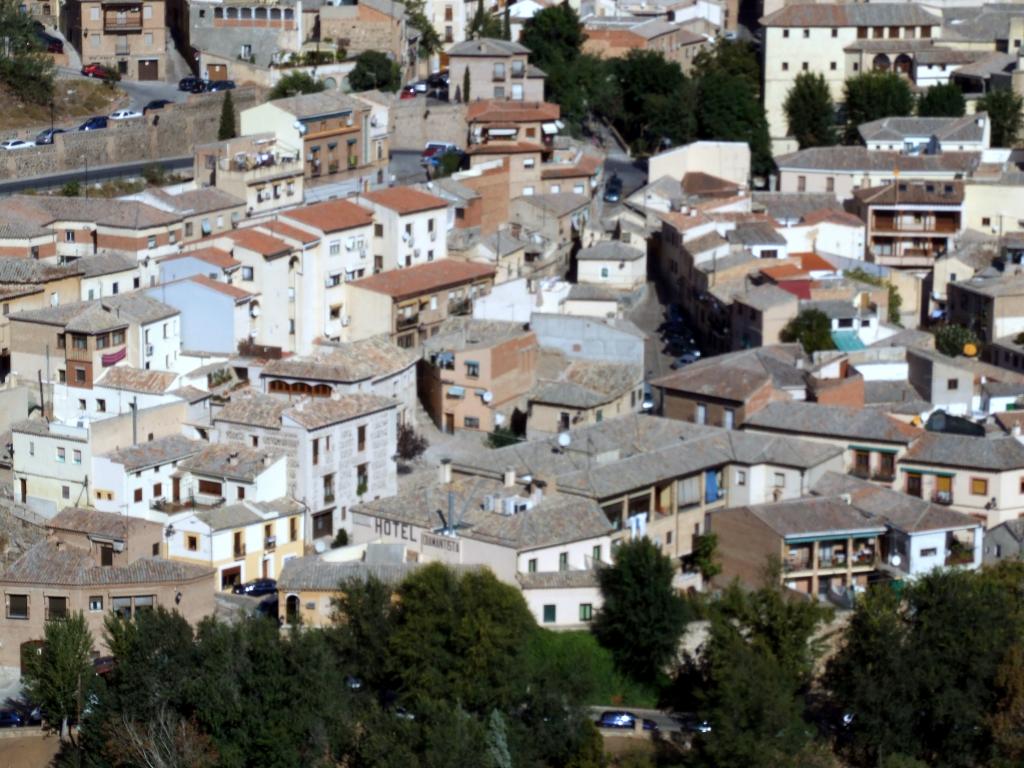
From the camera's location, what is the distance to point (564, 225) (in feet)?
133

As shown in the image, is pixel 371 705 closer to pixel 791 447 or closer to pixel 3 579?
pixel 3 579

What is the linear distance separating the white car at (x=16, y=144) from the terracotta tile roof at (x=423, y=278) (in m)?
6.31

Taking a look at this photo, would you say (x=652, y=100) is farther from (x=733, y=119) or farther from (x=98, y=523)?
(x=98, y=523)

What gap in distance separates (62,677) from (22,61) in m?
17.3

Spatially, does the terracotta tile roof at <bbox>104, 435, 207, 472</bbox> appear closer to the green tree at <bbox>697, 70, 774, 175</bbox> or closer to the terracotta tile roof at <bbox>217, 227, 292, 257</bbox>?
the terracotta tile roof at <bbox>217, 227, 292, 257</bbox>

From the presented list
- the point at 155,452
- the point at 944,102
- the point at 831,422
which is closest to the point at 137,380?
the point at 155,452

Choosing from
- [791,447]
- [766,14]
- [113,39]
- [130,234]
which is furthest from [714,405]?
[766,14]

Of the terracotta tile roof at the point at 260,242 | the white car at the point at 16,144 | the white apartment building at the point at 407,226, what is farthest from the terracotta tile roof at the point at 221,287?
the white car at the point at 16,144

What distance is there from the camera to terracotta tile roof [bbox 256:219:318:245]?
35.3 meters

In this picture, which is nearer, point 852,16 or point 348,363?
point 348,363

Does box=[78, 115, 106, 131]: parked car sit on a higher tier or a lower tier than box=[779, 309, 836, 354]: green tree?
higher

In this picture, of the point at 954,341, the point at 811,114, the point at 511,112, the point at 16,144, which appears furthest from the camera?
the point at 811,114

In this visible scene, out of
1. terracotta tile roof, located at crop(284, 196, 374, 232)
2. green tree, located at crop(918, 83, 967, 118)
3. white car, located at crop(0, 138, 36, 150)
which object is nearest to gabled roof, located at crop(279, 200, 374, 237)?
terracotta tile roof, located at crop(284, 196, 374, 232)

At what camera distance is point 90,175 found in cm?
3894
